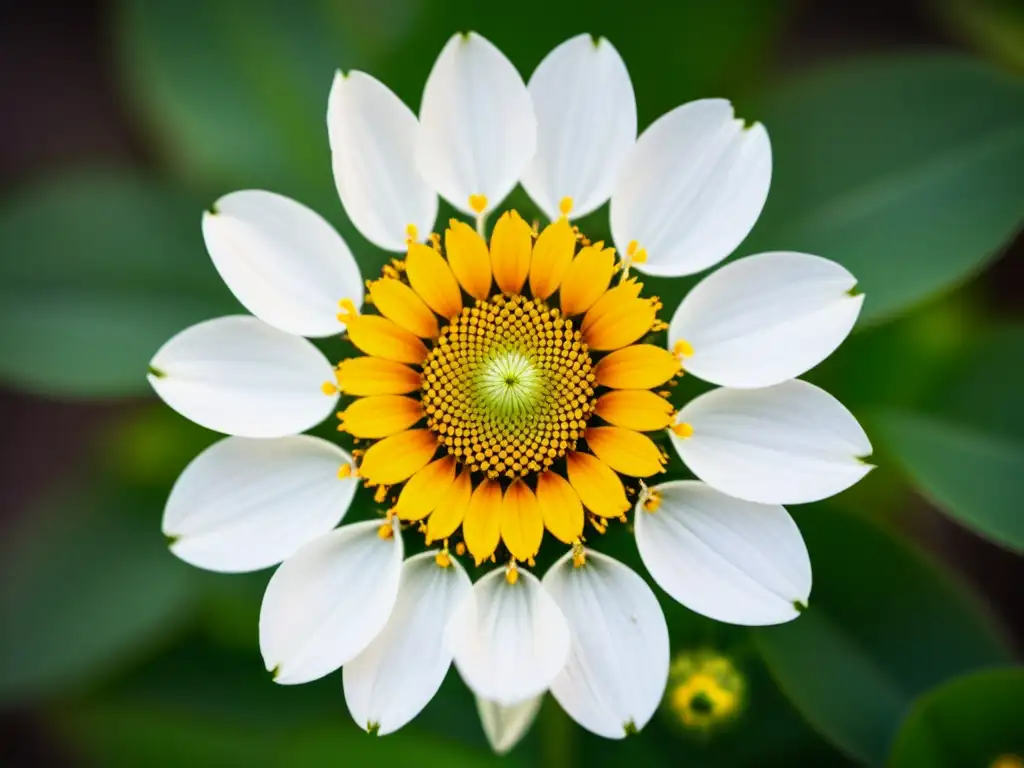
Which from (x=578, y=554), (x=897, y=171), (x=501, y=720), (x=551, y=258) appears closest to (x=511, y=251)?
(x=551, y=258)

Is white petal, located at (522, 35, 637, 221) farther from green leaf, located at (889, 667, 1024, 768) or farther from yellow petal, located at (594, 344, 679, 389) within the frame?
green leaf, located at (889, 667, 1024, 768)

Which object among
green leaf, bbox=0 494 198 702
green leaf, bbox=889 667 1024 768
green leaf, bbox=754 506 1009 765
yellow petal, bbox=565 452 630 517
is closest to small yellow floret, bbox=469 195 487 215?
yellow petal, bbox=565 452 630 517

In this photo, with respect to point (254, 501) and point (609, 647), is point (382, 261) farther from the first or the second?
point (609, 647)

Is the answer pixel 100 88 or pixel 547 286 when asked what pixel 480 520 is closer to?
pixel 547 286

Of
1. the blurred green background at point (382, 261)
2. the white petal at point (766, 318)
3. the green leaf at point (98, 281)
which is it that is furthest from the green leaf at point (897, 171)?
the green leaf at point (98, 281)

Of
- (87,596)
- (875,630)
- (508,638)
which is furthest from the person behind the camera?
(87,596)

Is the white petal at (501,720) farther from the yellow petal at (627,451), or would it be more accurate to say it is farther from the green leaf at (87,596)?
the green leaf at (87,596)
